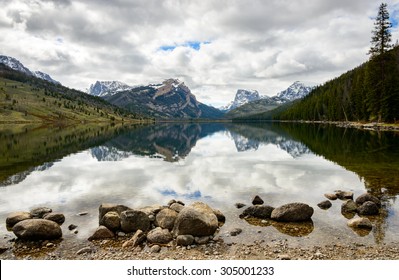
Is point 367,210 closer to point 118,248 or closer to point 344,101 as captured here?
point 118,248

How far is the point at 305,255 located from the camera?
55.0 feet

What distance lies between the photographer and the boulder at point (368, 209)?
23.6 meters

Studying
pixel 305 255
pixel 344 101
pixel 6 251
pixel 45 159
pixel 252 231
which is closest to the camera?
pixel 305 255

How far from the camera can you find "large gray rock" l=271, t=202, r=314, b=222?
2239 cm

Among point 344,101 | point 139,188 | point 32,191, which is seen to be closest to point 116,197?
point 139,188

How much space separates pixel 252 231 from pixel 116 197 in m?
15.3

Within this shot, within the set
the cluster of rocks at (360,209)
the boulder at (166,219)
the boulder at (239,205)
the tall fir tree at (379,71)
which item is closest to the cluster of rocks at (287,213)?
the boulder at (239,205)

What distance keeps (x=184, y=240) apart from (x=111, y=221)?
227 inches

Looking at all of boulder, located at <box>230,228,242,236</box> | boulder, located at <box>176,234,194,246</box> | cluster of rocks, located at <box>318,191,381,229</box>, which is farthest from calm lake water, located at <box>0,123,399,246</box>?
boulder, located at <box>176,234,194,246</box>

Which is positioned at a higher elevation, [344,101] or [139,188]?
[344,101]

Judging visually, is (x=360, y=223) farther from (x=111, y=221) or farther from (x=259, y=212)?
(x=111, y=221)

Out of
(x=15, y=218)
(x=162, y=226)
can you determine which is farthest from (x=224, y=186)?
(x=15, y=218)

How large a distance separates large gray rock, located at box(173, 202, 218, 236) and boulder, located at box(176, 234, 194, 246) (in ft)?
2.18

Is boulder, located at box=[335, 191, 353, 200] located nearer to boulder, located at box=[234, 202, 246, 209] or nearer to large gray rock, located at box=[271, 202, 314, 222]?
large gray rock, located at box=[271, 202, 314, 222]
